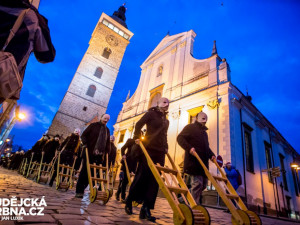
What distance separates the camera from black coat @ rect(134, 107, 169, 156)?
2.87 meters

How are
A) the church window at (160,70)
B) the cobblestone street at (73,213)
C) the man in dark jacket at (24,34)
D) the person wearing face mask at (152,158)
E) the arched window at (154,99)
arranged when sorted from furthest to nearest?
1. the church window at (160,70)
2. the arched window at (154,99)
3. the person wearing face mask at (152,158)
4. the man in dark jacket at (24,34)
5. the cobblestone street at (73,213)

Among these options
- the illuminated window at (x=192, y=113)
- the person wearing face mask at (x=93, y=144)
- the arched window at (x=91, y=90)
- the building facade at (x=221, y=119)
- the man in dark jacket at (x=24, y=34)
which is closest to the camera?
the man in dark jacket at (x=24, y=34)

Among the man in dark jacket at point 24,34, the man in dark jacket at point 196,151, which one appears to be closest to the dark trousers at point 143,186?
the man in dark jacket at point 196,151

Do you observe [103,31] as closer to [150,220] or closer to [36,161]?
[36,161]

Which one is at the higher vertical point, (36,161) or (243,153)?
(243,153)

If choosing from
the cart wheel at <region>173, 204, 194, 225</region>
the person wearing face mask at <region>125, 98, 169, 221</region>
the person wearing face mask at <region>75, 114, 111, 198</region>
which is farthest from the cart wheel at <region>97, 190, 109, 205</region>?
the cart wheel at <region>173, 204, 194, 225</region>

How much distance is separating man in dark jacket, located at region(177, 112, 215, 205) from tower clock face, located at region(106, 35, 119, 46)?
31517mm

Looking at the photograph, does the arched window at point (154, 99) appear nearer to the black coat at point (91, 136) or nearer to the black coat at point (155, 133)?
the black coat at point (91, 136)

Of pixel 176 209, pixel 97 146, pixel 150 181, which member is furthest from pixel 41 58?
pixel 176 209

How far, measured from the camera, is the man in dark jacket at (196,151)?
2.90 meters

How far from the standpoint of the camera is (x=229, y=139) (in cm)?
914

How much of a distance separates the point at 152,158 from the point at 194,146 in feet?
2.78

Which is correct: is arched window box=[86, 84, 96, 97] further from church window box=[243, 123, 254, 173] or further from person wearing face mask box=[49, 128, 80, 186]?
church window box=[243, 123, 254, 173]

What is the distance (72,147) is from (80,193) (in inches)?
93.8
